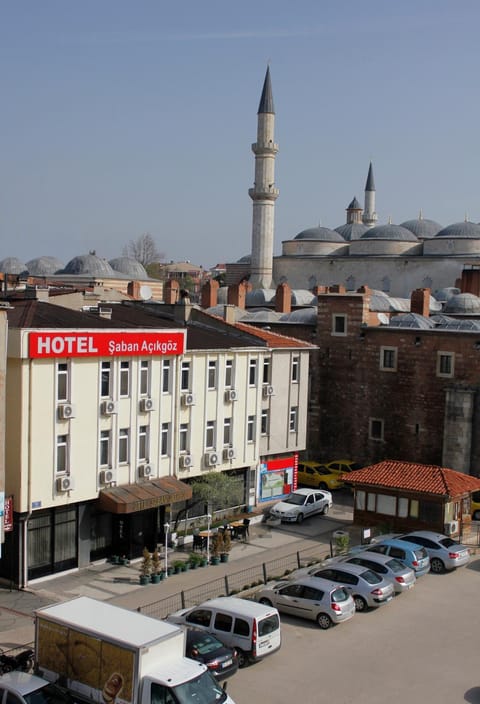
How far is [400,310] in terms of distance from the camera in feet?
157

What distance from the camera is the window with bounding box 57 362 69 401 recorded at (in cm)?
2145

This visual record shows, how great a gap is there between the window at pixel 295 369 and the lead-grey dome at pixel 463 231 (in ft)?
149

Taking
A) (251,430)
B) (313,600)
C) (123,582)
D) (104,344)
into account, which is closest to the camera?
(313,600)

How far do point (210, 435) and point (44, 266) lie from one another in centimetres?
6952

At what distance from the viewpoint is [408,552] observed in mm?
22516

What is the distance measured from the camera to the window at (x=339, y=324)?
37.3 metres

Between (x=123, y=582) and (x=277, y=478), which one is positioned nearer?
(x=123, y=582)

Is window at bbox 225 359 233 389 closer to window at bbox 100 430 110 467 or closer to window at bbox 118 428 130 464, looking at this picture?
window at bbox 118 428 130 464

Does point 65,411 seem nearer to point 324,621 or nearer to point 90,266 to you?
point 324,621

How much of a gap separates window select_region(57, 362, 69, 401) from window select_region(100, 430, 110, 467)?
170 centimetres

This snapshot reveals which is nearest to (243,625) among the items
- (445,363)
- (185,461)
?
(185,461)

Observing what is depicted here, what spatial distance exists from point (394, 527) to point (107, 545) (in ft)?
31.1

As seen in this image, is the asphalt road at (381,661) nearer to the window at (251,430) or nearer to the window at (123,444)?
the window at (123,444)

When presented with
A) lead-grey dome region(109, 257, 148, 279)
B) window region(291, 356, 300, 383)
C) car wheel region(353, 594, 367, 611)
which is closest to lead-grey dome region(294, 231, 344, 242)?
lead-grey dome region(109, 257, 148, 279)
